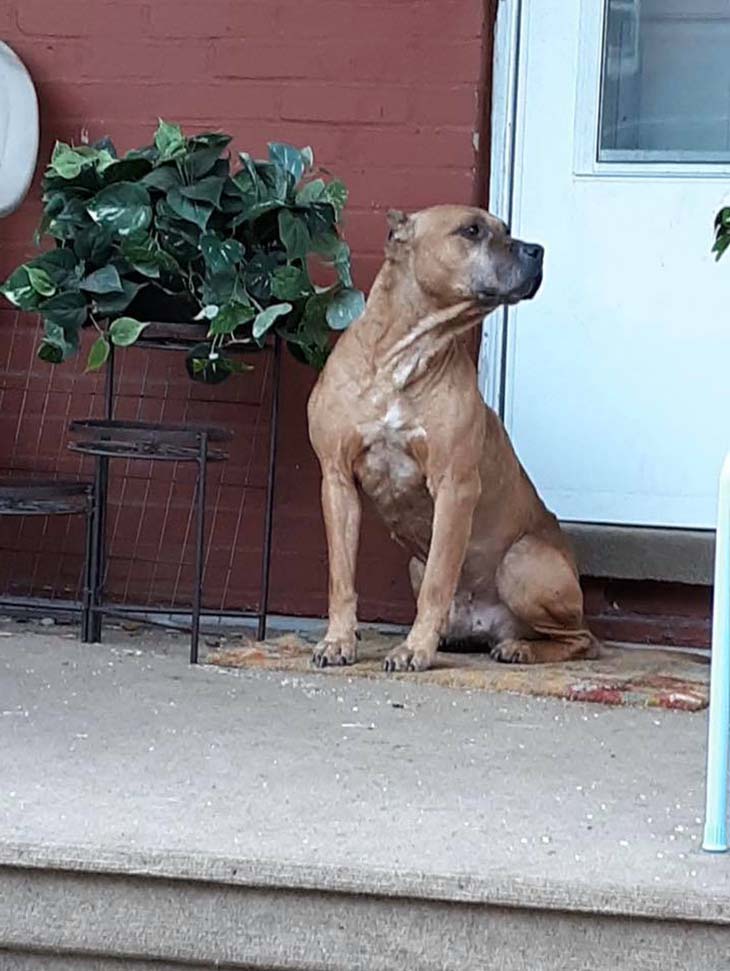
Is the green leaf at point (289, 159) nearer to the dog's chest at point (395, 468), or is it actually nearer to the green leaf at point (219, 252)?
the green leaf at point (219, 252)

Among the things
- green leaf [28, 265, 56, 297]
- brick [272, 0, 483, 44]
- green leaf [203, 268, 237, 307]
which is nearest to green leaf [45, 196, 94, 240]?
green leaf [28, 265, 56, 297]

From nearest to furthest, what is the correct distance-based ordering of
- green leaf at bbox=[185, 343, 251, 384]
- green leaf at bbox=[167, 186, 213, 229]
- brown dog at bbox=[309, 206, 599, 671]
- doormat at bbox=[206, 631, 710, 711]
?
1. doormat at bbox=[206, 631, 710, 711]
2. green leaf at bbox=[167, 186, 213, 229]
3. brown dog at bbox=[309, 206, 599, 671]
4. green leaf at bbox=[185, 343, 251, 384]

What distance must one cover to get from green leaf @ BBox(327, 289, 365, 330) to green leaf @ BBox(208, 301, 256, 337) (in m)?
0.22

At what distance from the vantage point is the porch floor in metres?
2.50

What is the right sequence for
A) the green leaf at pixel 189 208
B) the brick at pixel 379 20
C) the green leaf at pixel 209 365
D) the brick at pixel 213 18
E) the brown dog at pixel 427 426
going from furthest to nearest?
the brick at pixel 213 18 → the brick at pixel 379 20 → the green leaf at pixel 209 365 → the brown dog at pixel 427 426 → the green leaf at pixel 189 208

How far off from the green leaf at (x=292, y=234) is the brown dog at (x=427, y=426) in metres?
0.24

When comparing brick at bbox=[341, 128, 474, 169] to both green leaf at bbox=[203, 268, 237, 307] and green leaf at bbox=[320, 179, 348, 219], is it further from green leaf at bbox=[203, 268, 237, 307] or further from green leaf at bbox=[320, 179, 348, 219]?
green leaf at bbox=[203, 268, 237, 307]

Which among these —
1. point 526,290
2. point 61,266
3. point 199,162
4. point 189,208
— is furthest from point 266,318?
point 526,290

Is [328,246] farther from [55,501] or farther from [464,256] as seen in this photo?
[55,501]

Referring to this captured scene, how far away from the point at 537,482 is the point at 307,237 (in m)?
1.04

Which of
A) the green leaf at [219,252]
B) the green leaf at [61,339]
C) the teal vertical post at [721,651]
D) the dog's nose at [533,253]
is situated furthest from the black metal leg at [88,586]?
the teal vertical post at [721,651]

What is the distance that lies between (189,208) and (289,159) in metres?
0.32

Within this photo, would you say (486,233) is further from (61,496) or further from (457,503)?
(61,496)

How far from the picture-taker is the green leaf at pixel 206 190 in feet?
13.6
